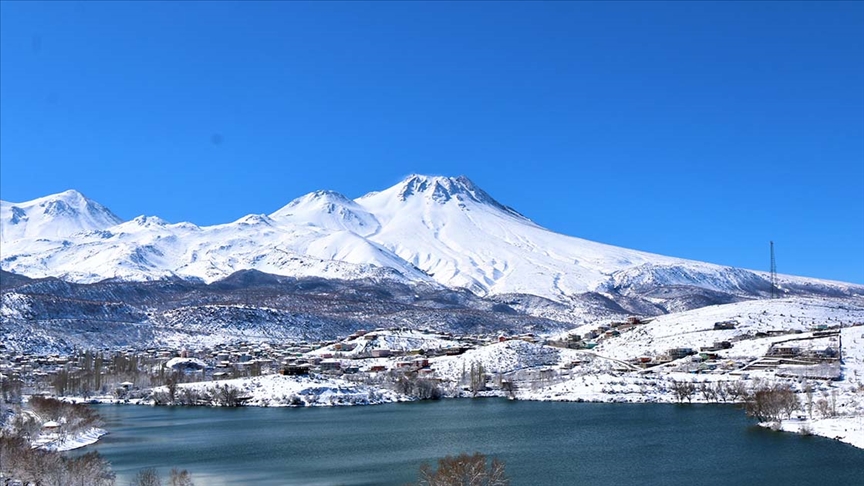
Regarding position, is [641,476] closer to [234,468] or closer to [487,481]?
[487,481]

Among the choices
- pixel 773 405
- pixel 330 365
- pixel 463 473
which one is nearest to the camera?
pixel 463 473

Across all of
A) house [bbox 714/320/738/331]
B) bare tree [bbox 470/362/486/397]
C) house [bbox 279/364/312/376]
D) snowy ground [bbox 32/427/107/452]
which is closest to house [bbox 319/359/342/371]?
house [bbox 279/364/312/376]

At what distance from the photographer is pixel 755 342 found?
112 m

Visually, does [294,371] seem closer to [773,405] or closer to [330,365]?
[330,365]

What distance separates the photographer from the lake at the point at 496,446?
47.4 metres

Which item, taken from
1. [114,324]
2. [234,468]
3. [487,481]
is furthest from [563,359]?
[114,324]

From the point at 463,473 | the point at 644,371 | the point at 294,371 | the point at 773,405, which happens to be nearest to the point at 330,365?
the point at 294,371

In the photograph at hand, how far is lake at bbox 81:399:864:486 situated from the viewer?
47.4 meters

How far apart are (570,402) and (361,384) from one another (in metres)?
27.2

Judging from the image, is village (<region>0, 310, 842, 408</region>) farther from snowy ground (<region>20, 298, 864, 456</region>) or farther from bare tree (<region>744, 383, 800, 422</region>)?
bare tree (<region>744, 383, 800, 422</region>)

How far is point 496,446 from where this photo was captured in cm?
5856

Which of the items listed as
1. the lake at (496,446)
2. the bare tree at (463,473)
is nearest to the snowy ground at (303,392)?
the lake at (496,446)

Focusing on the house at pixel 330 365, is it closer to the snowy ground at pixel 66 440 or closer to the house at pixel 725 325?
the house at pixel 725 325

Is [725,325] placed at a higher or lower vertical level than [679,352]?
higher
